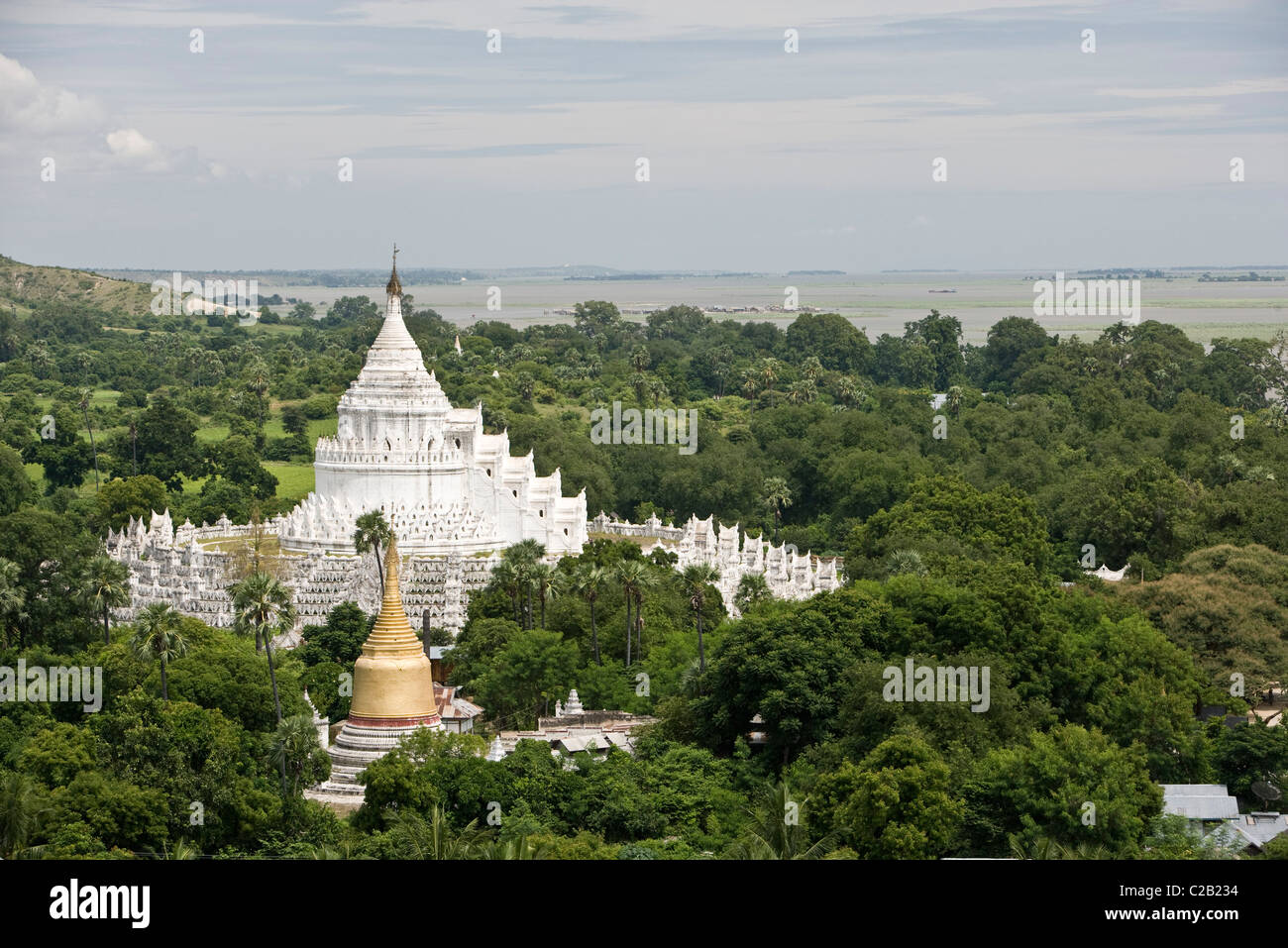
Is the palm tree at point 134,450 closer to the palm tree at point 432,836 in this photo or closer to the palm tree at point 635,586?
the palm tree at point 635,586

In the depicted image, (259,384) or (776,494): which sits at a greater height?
(259,384)

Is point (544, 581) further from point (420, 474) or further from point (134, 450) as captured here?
point (134, 450)

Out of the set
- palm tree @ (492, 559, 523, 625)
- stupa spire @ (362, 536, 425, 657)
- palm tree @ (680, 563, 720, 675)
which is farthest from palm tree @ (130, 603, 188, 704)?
palm tree @ (680, 563, 720, 675)

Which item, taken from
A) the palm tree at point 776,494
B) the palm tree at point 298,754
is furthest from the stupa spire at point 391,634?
the palm tree at point 776,494

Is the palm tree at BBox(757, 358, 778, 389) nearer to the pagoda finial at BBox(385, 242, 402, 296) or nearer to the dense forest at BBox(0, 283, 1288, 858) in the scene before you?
the dense forest at BBox(0, 283, 1288, 858)

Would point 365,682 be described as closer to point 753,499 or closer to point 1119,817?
point 1119,817

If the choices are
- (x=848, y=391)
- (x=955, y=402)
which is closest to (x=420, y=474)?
(x=955, y=402)
